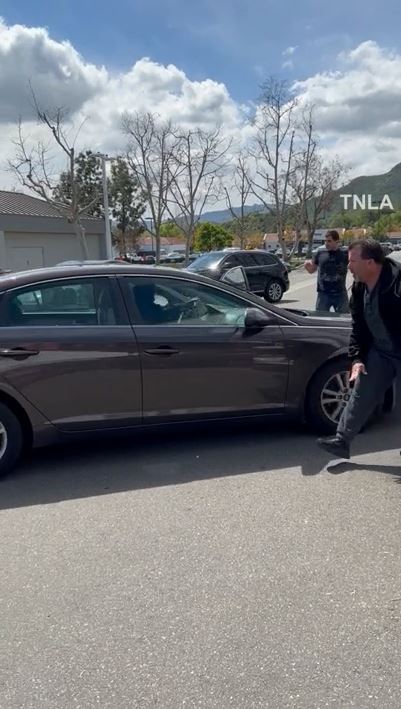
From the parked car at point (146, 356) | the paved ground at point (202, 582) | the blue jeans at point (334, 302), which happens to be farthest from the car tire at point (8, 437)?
the blue jeans at point (334, 302)

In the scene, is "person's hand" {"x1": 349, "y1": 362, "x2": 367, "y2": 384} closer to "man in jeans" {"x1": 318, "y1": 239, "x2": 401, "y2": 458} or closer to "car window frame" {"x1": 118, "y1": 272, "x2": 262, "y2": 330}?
"man in jeans" {"x1": 318, "y1": 239, "x2": 401, "y2": 458}

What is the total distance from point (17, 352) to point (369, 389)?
2.50 meters

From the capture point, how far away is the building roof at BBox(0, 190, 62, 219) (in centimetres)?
3397

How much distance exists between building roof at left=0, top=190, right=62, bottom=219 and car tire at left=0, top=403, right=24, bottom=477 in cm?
3049

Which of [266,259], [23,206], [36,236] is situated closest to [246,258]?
[266,259]

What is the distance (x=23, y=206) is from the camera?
36906mm

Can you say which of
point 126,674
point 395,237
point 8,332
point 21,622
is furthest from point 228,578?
point 395,237

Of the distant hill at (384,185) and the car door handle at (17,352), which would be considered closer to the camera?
the car door handle at (17,352)

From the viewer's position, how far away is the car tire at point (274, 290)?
A: 60.7 feet

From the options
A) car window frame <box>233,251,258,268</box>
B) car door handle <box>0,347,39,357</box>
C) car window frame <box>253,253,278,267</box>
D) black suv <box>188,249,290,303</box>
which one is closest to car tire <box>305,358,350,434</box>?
car door handle <box>0,347,39,357</box>

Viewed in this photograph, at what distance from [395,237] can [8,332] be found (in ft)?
445

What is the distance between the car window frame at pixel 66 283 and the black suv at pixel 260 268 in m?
13.0

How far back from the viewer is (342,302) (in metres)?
7.92

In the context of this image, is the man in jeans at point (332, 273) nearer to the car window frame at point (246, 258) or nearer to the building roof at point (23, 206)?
the car window frame at point (246, 258)
